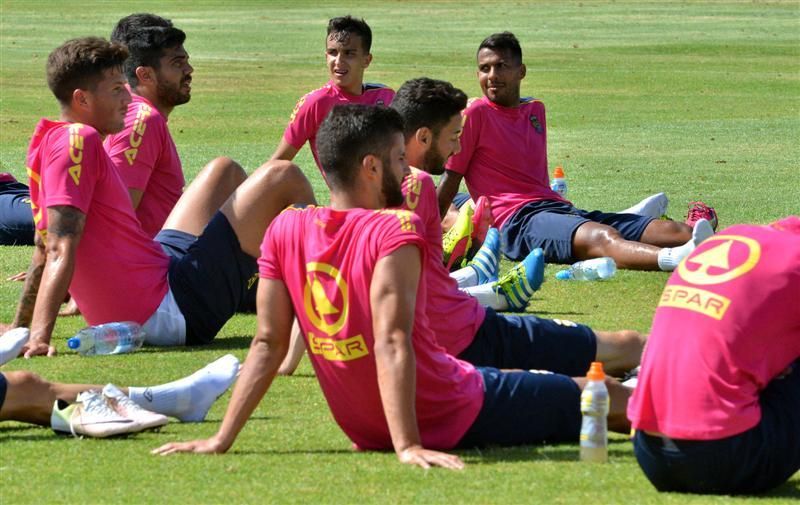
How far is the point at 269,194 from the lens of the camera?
8.87 meters

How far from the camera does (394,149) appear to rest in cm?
615

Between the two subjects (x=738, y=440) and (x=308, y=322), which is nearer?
(x=738, y=440)

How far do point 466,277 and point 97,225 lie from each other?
267cm

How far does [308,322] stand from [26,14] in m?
47.8

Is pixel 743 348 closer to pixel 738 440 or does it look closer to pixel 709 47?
pixel 738 440

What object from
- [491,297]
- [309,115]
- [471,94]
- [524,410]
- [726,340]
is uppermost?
[726,340]

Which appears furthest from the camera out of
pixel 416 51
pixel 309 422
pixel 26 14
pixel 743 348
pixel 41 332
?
pixel 26 14

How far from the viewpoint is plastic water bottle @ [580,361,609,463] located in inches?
243

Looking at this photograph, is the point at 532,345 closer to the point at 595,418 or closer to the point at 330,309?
the point at 595,418

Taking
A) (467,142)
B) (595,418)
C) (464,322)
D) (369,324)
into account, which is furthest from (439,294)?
(467,142)

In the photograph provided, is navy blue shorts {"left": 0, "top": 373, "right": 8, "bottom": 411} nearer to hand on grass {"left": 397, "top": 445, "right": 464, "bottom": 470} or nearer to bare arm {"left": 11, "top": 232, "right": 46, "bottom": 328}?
hand on grass {"left": 397, "top": 445, "right": 464, "bottom": 470}

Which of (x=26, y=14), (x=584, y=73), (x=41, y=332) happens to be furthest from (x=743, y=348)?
(x=26, y=14)

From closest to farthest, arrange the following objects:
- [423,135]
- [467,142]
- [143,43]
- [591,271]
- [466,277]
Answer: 1. [423,135]
2. [466,277]
3. [143,43]
4. [591,271]
5. [467,142]

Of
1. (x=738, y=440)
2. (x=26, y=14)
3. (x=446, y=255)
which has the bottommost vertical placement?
(x=26, y=14)
